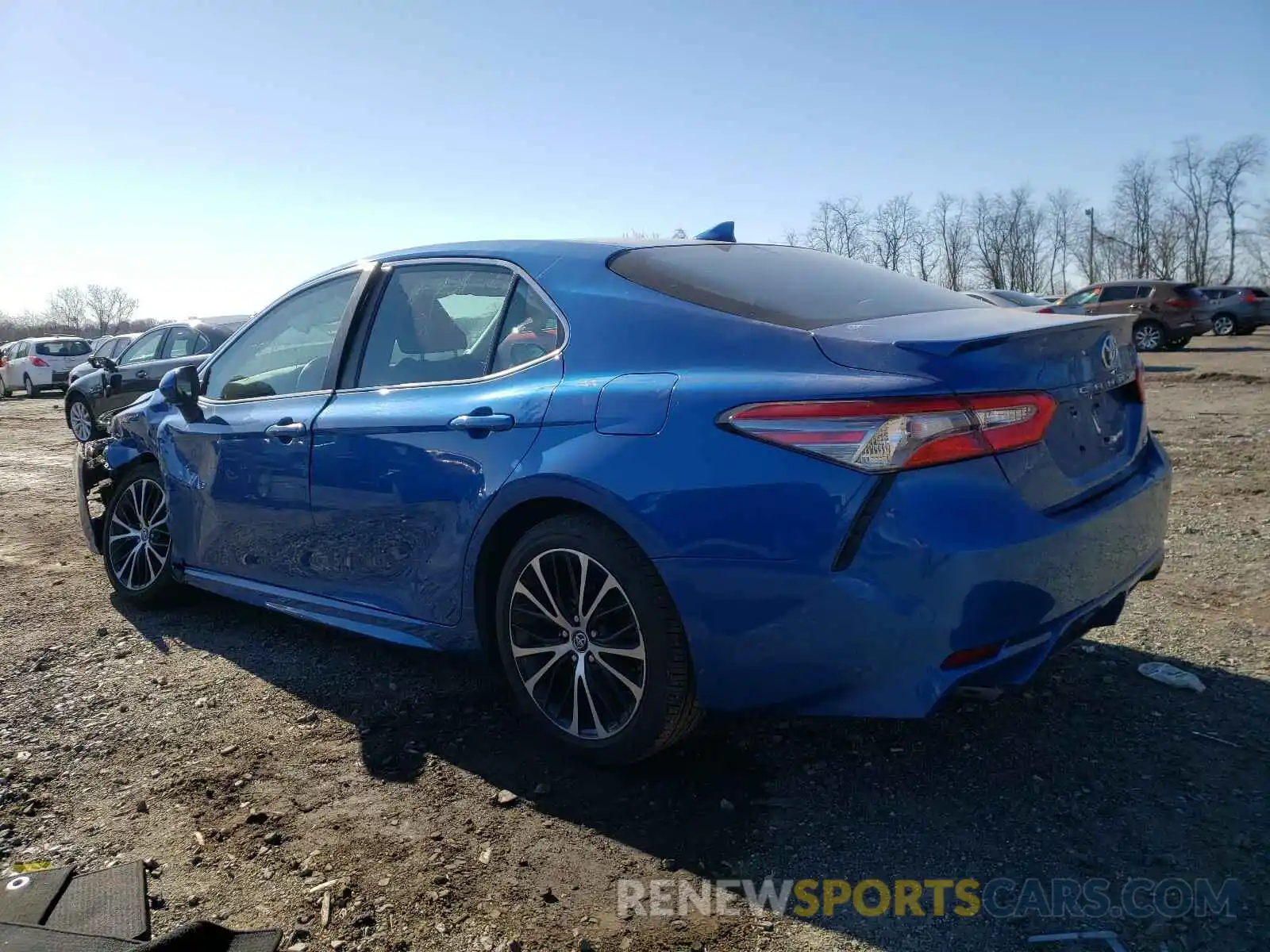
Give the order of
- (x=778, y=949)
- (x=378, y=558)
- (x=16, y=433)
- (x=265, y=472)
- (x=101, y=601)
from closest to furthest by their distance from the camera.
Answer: (x=778, y=949), (x=378, y=558), (x=265, y=472), (x=101, y=601), (x=16, y=433)

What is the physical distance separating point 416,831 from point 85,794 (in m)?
1.14

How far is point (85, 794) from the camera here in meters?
2.99

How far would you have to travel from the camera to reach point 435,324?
3617 millimetres

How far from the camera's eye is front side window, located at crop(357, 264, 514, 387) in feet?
11.1

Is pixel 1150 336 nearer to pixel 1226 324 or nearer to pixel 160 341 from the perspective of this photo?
pixel 1226 324

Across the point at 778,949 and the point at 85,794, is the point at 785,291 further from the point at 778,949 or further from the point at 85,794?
the point at 85,794

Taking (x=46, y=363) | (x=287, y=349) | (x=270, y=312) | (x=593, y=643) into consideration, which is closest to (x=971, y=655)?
(x=593, y=643)

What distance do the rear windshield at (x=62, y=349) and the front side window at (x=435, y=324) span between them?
1006 inches

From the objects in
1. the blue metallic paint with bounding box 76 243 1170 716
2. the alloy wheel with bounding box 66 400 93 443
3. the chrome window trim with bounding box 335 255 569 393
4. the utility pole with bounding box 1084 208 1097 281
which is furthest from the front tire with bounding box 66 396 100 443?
the utility pole with bounding box 1084 208 1097 281

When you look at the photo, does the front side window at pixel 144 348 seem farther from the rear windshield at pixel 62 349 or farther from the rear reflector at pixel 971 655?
the rear reflector at pixel 971 655

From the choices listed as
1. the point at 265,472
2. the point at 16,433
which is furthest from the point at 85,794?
the point at 16,433

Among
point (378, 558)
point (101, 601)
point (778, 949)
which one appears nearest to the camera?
point (778, 949)

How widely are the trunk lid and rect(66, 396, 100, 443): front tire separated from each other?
13.7 metres

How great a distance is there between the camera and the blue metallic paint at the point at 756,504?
236 cm
